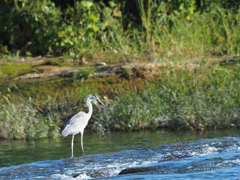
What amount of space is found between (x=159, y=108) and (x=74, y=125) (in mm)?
2903

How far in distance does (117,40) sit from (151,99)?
461 cm

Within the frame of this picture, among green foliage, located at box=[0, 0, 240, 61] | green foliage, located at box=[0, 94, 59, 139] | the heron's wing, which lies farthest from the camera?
green foliage, located at box=[0, 0, 240, 61]

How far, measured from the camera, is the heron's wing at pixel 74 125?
900 cm

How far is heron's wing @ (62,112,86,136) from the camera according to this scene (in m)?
9.00

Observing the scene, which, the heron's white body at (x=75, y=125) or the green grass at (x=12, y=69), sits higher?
the green grass at (x=12, y=69)

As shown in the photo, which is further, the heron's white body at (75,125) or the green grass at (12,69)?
the green grass at (12,69)

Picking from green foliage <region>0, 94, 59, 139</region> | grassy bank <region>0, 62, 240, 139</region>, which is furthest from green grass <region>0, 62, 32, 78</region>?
green foliage <region>0, 94, 59, 139</region>

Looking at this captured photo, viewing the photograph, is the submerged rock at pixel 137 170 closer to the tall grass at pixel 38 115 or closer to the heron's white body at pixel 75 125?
the heron's white body at pixel 75 125

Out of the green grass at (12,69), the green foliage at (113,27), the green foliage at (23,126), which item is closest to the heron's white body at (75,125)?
A: the green foliage at (23,126)

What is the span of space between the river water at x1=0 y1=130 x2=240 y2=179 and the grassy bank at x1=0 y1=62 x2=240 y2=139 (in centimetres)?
45

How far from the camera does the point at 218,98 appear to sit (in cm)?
1161

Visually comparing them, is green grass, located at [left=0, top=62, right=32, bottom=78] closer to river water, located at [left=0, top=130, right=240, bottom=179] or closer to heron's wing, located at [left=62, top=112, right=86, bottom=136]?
river water, located at [left=0, top=130, right=240, bottom=179]

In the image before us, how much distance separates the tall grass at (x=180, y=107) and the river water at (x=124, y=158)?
474 millimetres

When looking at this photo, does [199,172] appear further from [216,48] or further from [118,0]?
[118,0]
